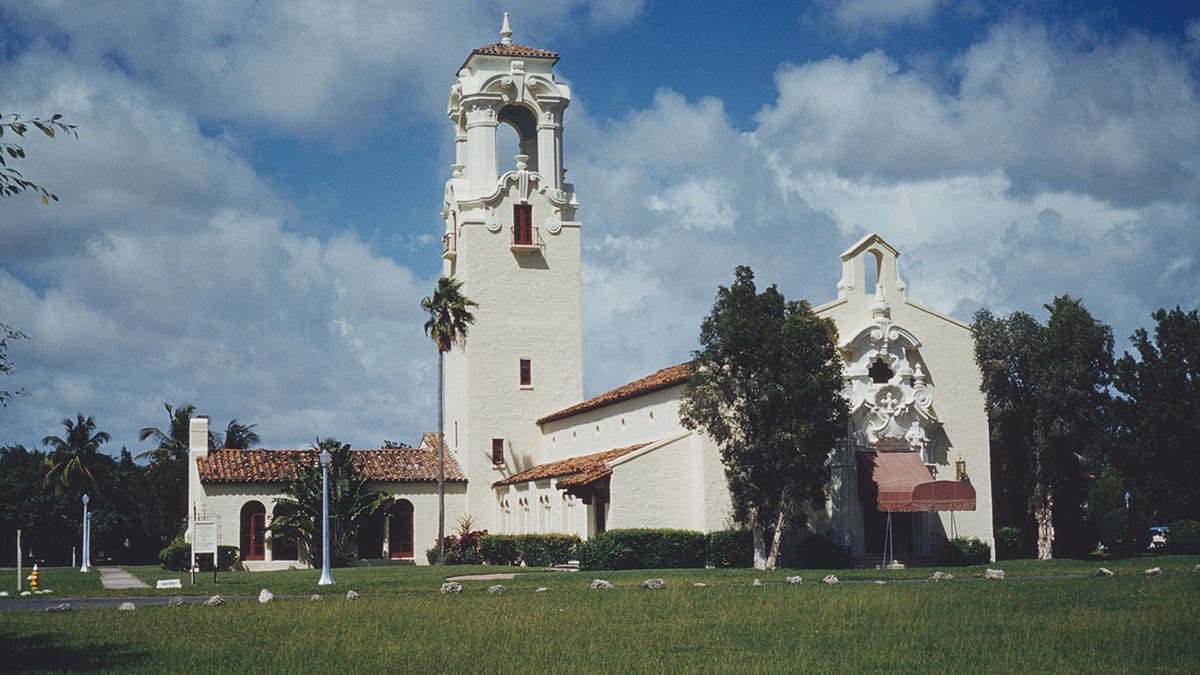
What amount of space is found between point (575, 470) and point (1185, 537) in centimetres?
2226

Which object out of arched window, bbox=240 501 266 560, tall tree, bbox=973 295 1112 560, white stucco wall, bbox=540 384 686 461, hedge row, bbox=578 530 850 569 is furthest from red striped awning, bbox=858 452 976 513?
arched window, bbox=240 501 266 560

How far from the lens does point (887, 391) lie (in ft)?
142

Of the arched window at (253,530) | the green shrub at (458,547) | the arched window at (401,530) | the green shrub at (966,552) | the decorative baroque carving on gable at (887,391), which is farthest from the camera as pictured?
the arched window at (401,530)

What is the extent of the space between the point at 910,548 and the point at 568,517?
38.5ft

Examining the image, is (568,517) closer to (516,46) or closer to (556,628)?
(516,46)

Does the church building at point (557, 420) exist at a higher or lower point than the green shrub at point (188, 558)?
higher

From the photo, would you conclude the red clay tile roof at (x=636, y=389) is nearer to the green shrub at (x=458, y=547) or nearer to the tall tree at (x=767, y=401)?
the tall tree at (x=767, y=401)

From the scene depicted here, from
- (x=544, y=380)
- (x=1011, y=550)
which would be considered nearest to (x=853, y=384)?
(x=1011, y=550)

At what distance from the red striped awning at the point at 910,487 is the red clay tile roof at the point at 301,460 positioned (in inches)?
743

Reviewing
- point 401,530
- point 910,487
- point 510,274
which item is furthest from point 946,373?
point 401,530

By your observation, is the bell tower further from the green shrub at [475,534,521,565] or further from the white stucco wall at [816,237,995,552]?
the white stucco wall at [816,237,995,552]

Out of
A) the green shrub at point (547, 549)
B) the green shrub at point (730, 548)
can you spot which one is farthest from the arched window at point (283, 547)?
the green shrub at point (730, 548)

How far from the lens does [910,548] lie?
1732 inches

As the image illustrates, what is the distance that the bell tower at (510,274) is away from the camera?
54406mm
